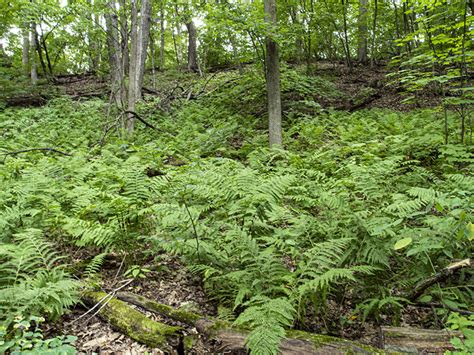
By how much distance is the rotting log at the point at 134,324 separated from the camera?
2.46m

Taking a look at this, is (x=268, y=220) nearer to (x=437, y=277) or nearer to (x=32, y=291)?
(x=437, y=277)

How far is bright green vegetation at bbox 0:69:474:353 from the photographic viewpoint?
2635 millimetres

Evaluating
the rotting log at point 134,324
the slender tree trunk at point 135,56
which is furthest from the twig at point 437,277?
the slender tree trunk at point 135,56

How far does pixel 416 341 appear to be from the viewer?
2166 mm

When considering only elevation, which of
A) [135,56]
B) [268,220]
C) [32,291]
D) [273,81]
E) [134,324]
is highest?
[135,56]

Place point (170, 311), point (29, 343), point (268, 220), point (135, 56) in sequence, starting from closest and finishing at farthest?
point (29, 343) → point (170, 311) → point (268, 220) → point (135, 56)

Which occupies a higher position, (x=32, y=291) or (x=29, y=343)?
(x=32, y=291)

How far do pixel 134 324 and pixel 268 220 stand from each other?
183 cm

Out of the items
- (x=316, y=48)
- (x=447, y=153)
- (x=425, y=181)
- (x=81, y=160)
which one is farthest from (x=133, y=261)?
(x=316, y=48)

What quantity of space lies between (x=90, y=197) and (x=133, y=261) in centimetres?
125

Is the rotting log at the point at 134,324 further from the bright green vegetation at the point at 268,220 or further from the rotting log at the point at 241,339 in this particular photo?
the bright green vegetation at the point at 268,220

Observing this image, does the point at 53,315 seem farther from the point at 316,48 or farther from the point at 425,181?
the point at 316,48

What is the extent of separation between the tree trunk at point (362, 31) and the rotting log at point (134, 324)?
42.5 ft

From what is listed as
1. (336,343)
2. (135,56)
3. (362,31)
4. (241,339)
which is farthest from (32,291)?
(362,31)
